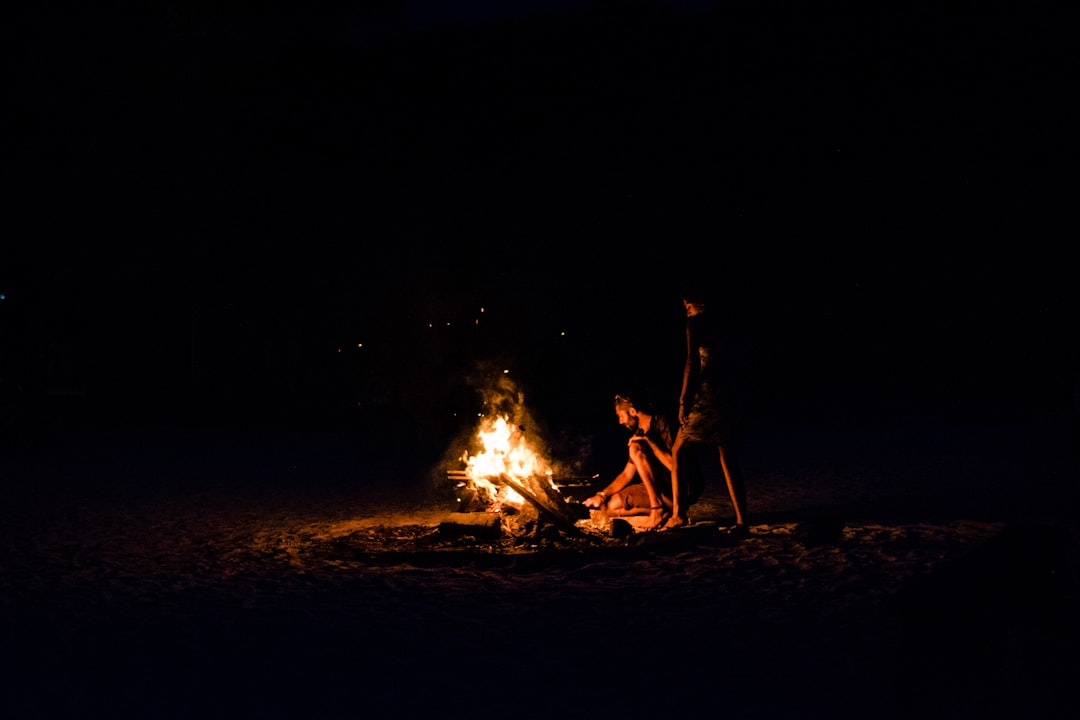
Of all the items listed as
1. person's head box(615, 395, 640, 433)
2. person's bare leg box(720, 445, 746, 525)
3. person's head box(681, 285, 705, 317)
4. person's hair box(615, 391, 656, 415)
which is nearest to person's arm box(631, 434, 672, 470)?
person's head box(615, 395, 640, 433)

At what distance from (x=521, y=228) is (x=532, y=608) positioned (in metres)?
21.1

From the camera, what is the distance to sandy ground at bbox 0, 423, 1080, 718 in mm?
4516

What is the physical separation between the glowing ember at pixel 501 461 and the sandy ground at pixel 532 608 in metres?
0.69

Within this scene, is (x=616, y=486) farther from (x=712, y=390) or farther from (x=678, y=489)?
(x=712, y=390)

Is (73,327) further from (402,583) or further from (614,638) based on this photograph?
(614,638)

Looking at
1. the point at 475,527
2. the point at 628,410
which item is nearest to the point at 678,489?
the point at 628,410

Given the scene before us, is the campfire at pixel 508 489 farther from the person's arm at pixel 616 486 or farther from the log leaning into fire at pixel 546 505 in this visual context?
the person's arm at pixel 616 486

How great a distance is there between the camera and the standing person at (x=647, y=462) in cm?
935

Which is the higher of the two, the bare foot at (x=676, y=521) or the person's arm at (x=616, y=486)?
the person's arm at (x=616, y=486)

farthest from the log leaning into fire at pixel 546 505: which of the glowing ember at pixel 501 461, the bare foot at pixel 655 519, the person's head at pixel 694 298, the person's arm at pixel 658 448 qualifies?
the person's head at pixel 694 298

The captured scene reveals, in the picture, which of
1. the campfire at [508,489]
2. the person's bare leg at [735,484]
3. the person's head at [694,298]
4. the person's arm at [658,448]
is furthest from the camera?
the person's arm at [658,448]

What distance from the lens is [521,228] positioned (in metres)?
26.8

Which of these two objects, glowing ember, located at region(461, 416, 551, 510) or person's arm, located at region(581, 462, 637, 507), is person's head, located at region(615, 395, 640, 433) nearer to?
person's arm, located at region(581, 462, 637, 507)

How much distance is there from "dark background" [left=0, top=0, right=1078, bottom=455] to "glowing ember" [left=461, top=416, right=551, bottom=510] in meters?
8.73
